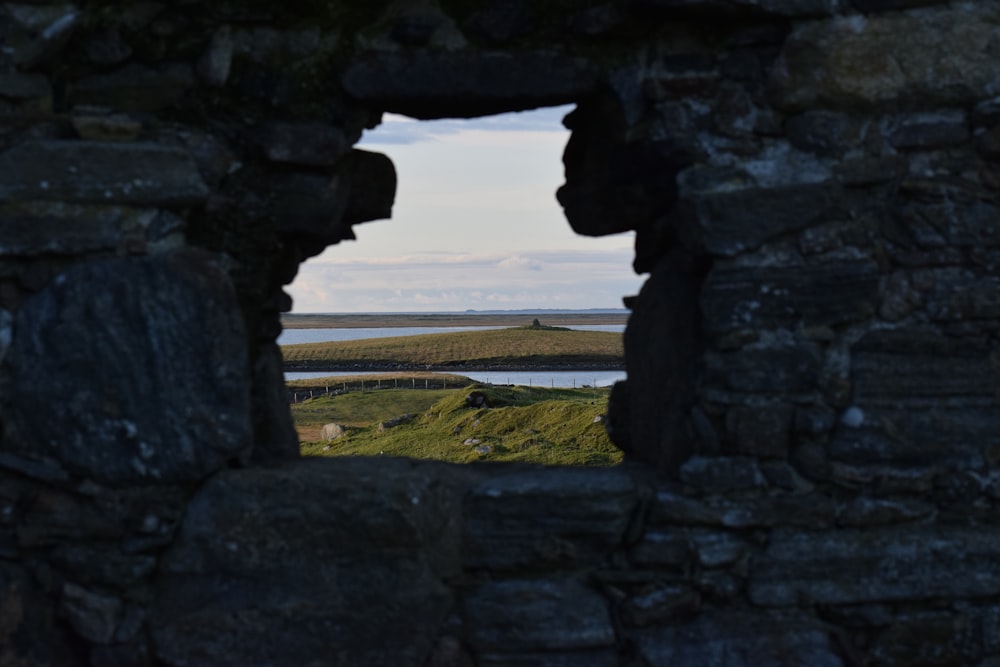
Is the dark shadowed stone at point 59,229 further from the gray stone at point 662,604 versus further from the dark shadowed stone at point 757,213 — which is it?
the gray stone at point 662,604

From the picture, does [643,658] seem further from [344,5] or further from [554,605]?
[344,5]

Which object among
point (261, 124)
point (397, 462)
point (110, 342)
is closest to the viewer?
point (110, 342)

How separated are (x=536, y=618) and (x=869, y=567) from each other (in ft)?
3.44

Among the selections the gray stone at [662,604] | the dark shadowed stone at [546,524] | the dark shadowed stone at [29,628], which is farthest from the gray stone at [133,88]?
the gray stone at [662,604]

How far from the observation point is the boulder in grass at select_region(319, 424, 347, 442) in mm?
11367

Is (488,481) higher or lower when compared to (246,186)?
lower

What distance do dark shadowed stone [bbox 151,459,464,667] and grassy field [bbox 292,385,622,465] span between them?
3943 mm

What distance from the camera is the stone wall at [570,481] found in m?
2.88


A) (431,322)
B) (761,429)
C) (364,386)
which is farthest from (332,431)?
(431,322)

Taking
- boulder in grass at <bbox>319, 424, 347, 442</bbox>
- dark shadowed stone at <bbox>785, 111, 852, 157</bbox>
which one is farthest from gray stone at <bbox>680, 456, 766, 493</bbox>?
boulder in grass at <bbox>319, 424, 347, 442</bbox>

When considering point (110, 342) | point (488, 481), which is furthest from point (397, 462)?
point (110, 342)

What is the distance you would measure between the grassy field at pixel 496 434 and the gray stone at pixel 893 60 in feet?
14.3

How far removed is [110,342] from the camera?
2.86 m

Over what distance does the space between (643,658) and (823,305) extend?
1.23m
